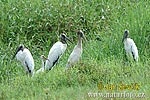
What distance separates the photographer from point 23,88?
6.99 metres

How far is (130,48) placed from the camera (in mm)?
8109

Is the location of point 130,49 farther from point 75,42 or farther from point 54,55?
point 75,42

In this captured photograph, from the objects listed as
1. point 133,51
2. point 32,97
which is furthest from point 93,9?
point 32,97

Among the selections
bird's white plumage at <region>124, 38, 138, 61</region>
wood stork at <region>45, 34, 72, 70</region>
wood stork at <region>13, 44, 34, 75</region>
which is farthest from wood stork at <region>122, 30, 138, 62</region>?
wood stork at <region>13, 44, 34, 75</region>

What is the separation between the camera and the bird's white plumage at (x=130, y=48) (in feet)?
26.4

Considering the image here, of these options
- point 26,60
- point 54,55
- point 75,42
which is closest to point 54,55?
point 54,55

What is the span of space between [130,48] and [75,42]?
1.85 m

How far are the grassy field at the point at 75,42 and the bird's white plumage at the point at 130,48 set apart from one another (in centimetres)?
13

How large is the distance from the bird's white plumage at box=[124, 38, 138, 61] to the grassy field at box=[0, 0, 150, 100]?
134 millimetres

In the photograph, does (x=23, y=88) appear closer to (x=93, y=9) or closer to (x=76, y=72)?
(x=76, y=72)

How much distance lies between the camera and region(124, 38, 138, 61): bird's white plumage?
805cm

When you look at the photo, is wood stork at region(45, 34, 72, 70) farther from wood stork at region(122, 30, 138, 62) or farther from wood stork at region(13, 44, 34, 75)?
wood stork at region(122, 30, 138, 62)

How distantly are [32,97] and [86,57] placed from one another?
2184 millimetres

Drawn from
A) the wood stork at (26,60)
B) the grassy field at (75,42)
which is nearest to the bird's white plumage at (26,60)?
the wood stork at (26,60)
